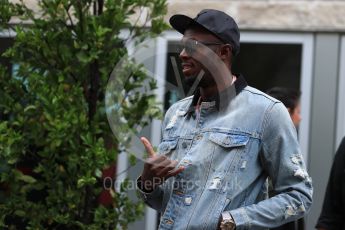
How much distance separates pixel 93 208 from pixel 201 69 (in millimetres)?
1899

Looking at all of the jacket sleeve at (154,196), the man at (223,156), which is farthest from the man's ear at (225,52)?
the jacket sleeve at (154,196)

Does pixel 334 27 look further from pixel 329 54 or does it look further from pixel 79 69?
pixel 79 69

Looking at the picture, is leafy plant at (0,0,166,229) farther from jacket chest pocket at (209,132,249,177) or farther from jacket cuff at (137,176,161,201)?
jacket chest pocket at (209,132,249,177)

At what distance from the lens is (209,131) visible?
3172 millimetres

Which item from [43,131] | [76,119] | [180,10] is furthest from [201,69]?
[180,10]

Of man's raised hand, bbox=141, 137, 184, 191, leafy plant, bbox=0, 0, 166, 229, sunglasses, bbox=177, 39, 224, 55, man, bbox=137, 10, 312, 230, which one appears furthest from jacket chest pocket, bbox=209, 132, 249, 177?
leafy plant, bbox=0, 0, 166, 229

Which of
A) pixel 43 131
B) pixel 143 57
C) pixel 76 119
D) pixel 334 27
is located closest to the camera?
pixel 76 119

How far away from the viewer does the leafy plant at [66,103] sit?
4.51 meters

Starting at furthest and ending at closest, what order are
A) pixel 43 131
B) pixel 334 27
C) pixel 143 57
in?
pixel 334 27, pixel 143 57, pixel 43 131

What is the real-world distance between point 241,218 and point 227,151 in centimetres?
28

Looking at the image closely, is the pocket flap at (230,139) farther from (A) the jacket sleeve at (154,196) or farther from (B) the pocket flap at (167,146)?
(A) the jacket sleeve at (154,196)

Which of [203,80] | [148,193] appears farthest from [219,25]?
[148,193]

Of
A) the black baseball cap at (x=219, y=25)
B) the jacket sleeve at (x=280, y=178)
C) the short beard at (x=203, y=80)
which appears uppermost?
the black baseball cap at (x=219, y=25)

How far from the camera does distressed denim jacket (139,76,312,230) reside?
9.99ft
